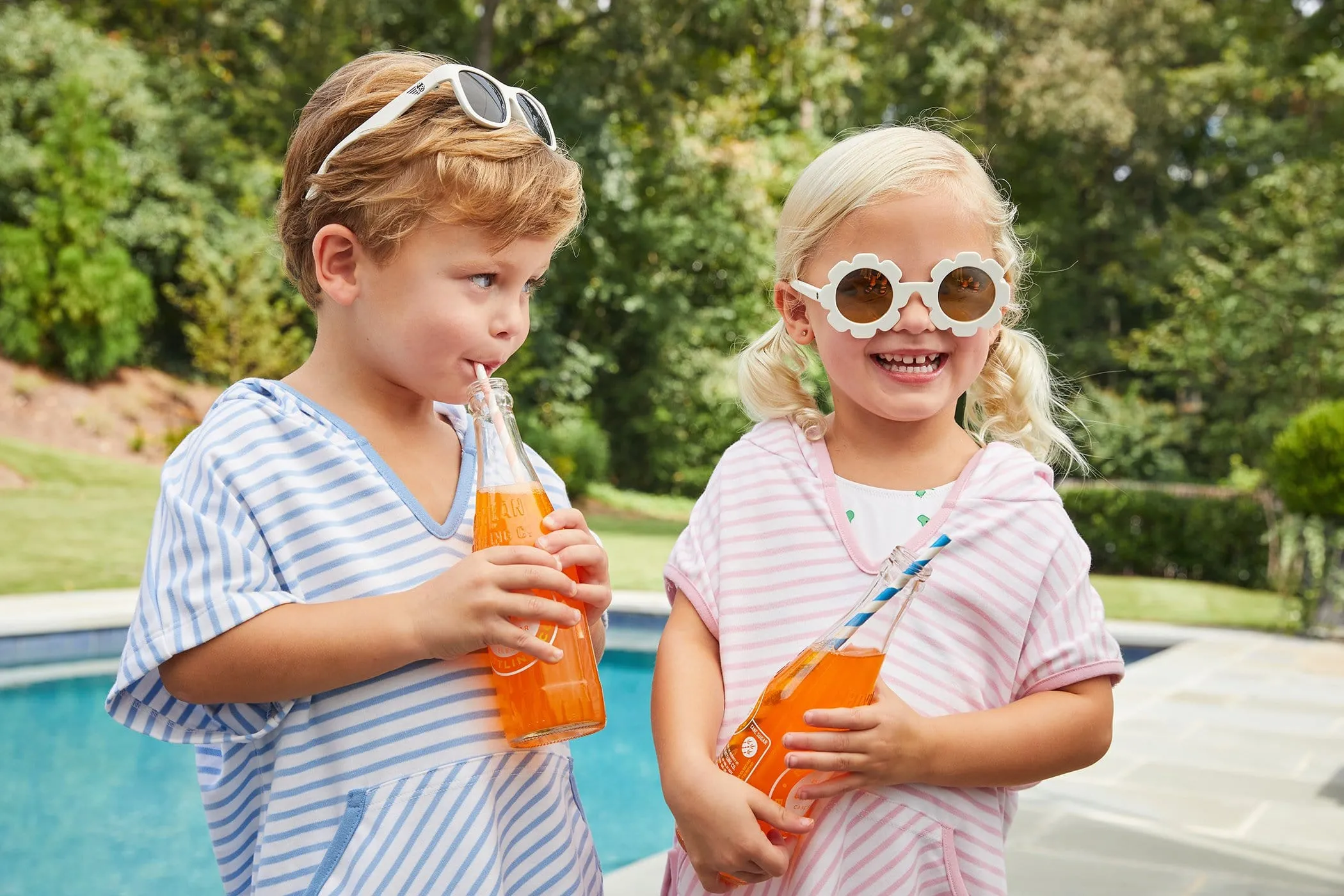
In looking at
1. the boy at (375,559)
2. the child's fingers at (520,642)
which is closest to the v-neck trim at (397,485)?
the boy at (375,559)

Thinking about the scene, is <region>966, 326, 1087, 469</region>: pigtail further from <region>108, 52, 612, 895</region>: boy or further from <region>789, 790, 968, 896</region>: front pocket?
<region>108, 52, 612, 895</region>: boy

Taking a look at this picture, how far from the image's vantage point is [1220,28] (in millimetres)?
20859

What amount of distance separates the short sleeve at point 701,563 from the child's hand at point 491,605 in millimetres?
324

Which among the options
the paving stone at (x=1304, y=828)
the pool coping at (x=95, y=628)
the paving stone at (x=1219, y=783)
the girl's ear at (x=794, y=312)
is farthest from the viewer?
the pool coping at (x=95, y=628)

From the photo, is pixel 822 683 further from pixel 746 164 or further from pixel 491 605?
pixel 746 164

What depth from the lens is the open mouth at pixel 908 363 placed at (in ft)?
5.25

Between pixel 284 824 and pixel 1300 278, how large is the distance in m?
17.1

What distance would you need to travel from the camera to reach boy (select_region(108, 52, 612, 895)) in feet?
4.31

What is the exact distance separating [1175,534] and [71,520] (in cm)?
1229

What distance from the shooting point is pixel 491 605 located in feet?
4.25

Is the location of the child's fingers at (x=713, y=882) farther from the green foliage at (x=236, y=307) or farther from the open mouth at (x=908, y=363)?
the green foliage at (x=236, y=307)

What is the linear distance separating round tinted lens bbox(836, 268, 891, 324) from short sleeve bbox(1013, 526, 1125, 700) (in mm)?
389

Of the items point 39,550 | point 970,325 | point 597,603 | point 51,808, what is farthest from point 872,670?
point 39,550

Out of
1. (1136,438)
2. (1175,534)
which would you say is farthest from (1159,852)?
(1136,438)
